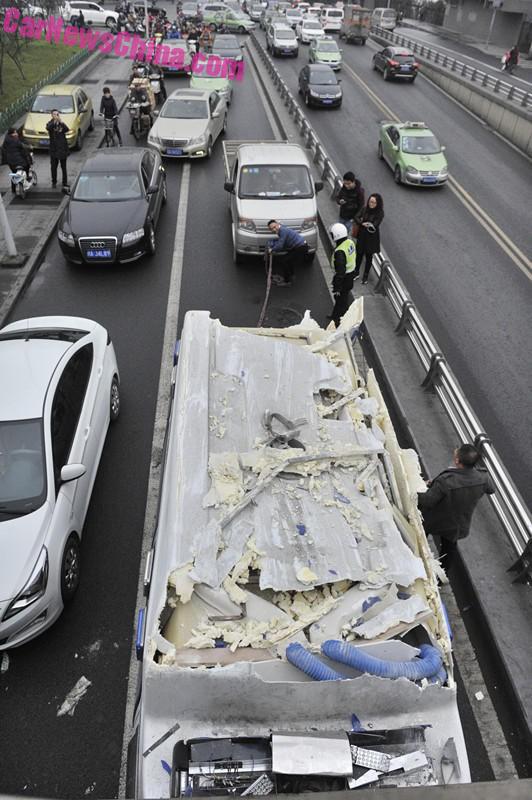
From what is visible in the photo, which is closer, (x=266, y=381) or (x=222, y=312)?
(x=266, y=381)

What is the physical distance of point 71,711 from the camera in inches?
178

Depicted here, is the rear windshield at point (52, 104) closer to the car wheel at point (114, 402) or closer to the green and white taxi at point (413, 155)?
the green and white taxi at point (413, 155)

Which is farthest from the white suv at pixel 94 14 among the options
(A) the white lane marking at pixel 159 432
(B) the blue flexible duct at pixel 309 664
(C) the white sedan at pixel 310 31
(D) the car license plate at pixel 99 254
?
(B) the blue flexible duct at pixel 309 664

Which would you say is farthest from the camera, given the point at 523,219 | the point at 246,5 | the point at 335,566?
the point at 246,5

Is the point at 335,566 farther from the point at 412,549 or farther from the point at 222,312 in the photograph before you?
the point at 222,312

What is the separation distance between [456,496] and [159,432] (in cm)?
408

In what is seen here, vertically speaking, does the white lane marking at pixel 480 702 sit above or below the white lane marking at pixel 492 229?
below

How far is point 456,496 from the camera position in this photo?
4.87 m

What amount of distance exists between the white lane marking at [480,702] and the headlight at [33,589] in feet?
12.8

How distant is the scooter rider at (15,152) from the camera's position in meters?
12.8

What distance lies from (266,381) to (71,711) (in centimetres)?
346

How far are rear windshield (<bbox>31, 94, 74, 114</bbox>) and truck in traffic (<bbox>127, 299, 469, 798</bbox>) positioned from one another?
16.1 metres

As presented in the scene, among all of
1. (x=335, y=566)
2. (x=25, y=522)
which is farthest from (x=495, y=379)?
(x=25, y=522)

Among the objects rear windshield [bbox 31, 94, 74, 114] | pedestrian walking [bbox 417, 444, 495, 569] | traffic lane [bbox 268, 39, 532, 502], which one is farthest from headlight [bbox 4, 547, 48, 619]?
rear windshield [bbox 31, 94, 74, 114]
